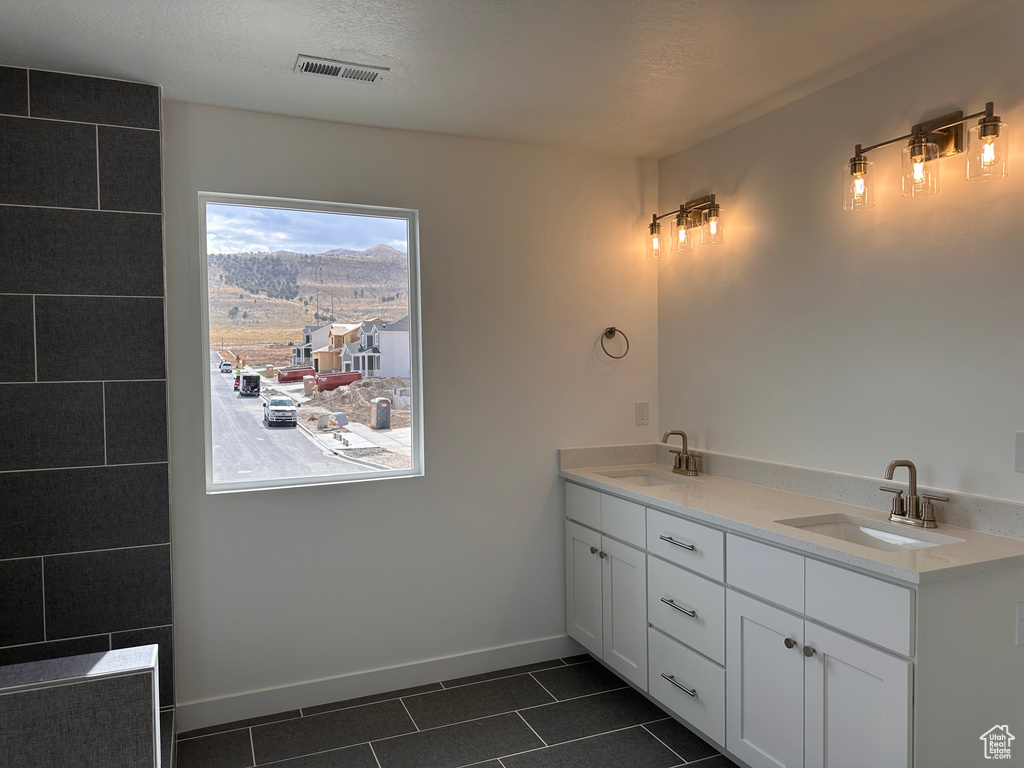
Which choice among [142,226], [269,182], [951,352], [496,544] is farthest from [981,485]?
[142,226]

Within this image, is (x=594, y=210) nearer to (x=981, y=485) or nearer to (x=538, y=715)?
(x=981, y=485)

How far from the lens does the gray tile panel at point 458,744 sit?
2.55m

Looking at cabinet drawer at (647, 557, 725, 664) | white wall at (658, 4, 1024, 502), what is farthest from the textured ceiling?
cabinet drawer at (647, 557, 725, 664)

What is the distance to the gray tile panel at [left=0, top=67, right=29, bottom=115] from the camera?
241 centimetres

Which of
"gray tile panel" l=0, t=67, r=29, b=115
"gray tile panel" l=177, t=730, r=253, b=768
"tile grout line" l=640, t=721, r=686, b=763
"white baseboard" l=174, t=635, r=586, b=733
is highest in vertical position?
"gray tile panel" l=0, t=67, r=29, b=115

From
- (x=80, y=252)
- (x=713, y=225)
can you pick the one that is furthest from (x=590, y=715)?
(x=80, y=252)

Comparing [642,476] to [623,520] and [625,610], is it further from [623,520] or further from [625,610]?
[625,610]

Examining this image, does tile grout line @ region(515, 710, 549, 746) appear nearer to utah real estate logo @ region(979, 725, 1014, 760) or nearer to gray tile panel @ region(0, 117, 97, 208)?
utah real estate logo @ region(979, 725, 1014, 760)

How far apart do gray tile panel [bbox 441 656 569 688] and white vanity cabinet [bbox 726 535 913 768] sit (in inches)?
44.6

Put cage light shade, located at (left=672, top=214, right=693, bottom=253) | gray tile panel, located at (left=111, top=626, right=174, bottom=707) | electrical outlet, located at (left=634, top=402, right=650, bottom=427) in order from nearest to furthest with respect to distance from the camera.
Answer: gray tile panel, located at (left=111, top=626, right=174, bottom=707) → cage light shade, located at (left=672, top=214, right=693, bottom=253) → electrical outlet, located at (left=634, top=402, right=650, bottom=427)

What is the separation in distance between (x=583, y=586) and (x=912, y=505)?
1.53 m

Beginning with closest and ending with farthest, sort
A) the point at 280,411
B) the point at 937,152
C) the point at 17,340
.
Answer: the point at 937,152 → the point at 17,340 → the point at 280,411

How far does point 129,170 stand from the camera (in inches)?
102

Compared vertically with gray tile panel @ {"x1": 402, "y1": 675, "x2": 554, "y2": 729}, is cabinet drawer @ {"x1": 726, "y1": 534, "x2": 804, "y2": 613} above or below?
above
